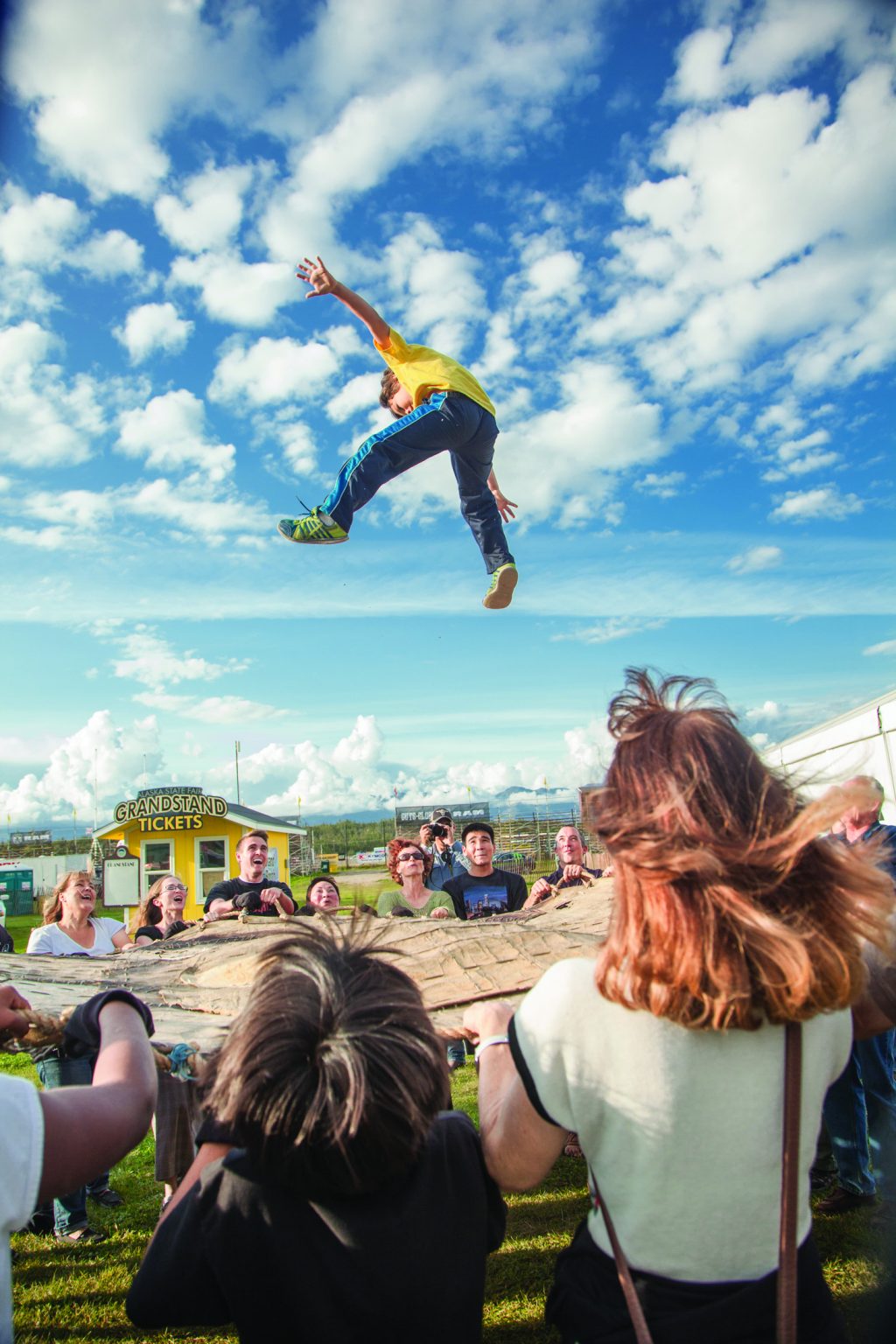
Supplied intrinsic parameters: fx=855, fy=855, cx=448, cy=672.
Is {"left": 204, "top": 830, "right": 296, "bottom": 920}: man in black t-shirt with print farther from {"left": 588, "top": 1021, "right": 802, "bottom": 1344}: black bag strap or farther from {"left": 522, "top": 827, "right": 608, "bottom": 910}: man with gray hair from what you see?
{"left": 588, "top": 1021, "right": 802, "bottom": 1344}: black bag strap

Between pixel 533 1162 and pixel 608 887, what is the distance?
2.85 meters

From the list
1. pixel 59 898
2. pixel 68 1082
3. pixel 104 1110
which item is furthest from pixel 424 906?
pixel 104 1110

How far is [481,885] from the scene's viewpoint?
6.30 meters

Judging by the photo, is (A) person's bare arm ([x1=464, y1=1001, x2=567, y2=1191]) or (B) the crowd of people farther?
(A) person's bare arm ([x1=464, y1=1001, x2=567, y2=1191])

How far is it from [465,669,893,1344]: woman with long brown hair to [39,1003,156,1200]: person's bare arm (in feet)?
2.29

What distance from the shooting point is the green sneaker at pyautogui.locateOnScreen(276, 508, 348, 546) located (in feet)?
13.6

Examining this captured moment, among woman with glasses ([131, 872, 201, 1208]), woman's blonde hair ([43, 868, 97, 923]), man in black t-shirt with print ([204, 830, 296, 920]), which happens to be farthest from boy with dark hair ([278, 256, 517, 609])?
woman's blonde hair ([43, 868, 97, 923])

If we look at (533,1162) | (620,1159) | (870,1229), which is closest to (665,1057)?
(620,1159)

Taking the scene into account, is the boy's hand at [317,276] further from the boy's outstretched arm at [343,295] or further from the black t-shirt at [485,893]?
the black t-shirt at [485,893]

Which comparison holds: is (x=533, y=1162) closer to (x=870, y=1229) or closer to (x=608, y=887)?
(x=608, y=887)

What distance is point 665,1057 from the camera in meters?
1.40

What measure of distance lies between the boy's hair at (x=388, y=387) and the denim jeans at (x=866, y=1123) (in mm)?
3803

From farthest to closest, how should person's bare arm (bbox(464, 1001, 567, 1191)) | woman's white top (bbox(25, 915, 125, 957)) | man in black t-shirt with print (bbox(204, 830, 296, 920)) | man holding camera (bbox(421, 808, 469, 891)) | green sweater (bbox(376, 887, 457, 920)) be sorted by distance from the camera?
man holding camera (bbox(421, 808, 469, 891)) < green sweater (bbox(376, 887, 457, 920)) < woman's white top (bbox(25, 915, 125, 957)) < man in black t-shirt with print (bbox(204, 830, 296, 920)) < person's bare arm (bbox(464, 1001, 567, 1191))

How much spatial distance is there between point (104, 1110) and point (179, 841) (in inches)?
1043
